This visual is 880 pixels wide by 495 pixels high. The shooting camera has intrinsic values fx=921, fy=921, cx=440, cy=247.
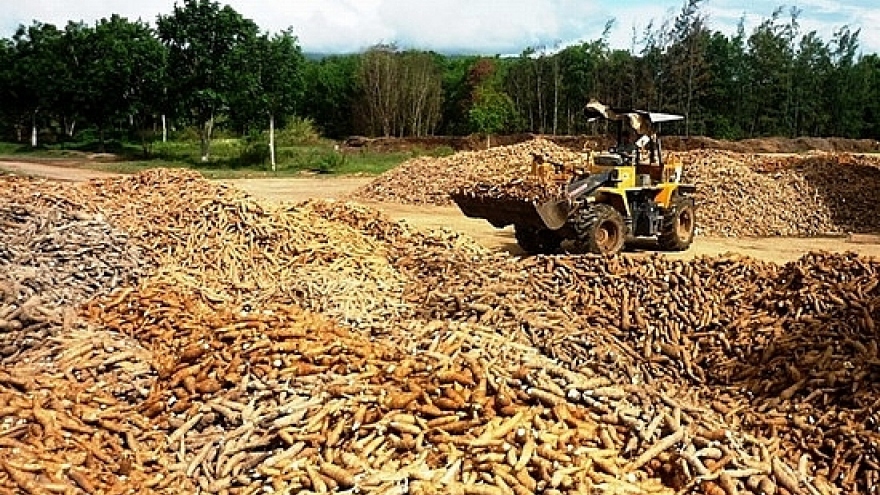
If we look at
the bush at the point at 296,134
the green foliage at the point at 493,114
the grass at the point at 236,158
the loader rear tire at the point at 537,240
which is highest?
the green foliage at the point at 493,114

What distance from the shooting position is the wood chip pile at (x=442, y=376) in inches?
212

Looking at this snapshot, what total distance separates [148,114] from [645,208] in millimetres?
37424

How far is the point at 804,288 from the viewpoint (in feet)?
28.2

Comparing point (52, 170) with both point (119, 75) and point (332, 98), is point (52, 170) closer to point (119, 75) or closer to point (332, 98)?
point (119, 75)

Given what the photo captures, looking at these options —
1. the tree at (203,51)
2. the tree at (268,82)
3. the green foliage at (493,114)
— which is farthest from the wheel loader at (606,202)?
the green foliage at (493,114)

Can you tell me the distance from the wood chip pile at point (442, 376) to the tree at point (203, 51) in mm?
26893

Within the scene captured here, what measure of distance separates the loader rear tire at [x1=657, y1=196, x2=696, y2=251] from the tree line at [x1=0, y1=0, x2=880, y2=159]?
70.0 feet

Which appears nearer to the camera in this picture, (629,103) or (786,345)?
(786,345)

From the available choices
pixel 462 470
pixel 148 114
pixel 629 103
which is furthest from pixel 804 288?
pixel 148 114

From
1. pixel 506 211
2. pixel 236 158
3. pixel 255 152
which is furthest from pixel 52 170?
pixel 506 211

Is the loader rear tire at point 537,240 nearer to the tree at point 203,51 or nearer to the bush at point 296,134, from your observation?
the tree at point 203,51

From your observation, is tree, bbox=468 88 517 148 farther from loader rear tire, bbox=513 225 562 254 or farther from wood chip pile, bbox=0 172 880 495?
wood chip pile, bbox=0 172 880 495

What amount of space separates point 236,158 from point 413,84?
15.2 meters

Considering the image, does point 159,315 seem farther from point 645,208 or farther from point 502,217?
point 645,208
